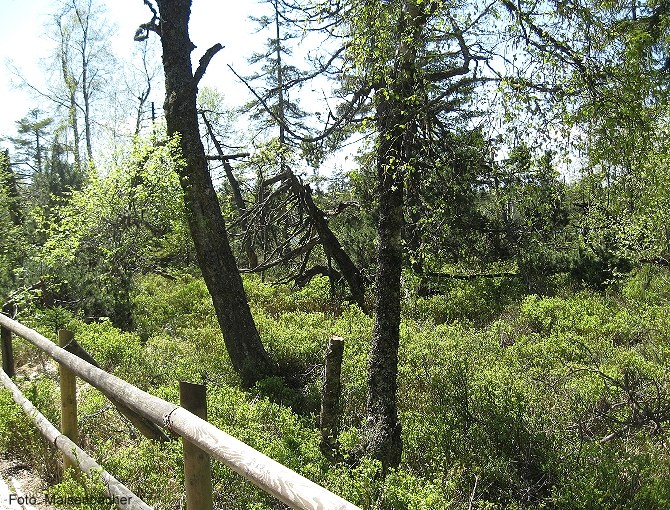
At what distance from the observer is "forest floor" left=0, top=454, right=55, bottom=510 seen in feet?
13.0

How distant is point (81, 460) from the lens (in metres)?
3.73

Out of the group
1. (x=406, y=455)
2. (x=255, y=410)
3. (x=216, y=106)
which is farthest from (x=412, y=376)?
(x=216, y=106)

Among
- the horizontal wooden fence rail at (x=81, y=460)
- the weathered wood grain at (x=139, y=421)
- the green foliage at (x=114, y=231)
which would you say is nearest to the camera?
the horizontal wooden fence rail at (x=81, y=460)

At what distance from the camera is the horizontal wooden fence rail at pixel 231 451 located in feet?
5.64

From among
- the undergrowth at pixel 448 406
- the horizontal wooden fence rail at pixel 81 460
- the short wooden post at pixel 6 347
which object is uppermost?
the short wooden post at pixel 6 347

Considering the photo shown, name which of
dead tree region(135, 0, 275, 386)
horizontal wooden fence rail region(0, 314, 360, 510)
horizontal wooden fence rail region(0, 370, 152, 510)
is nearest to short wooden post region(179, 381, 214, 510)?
horizontal wooden fence rail region(0, 314, 360, 510)

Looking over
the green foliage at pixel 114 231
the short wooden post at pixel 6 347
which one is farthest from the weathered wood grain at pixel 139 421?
the green foliage at pixel 114 231

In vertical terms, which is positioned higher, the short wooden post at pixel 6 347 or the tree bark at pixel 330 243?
the tree bark at pixel 330 243

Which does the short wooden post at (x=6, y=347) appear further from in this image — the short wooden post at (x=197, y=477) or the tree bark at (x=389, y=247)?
the short wooden post at (x=197, y=477)

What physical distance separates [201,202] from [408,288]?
348 cm

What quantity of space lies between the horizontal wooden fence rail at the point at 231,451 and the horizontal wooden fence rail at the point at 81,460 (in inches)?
21.0

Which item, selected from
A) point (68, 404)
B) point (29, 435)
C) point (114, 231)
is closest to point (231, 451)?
point (68, 404)

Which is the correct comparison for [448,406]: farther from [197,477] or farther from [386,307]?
[197,477]

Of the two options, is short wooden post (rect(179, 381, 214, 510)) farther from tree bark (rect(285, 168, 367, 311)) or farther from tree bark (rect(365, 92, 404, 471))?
tree bark (rect(285, 168, 367, 311))
